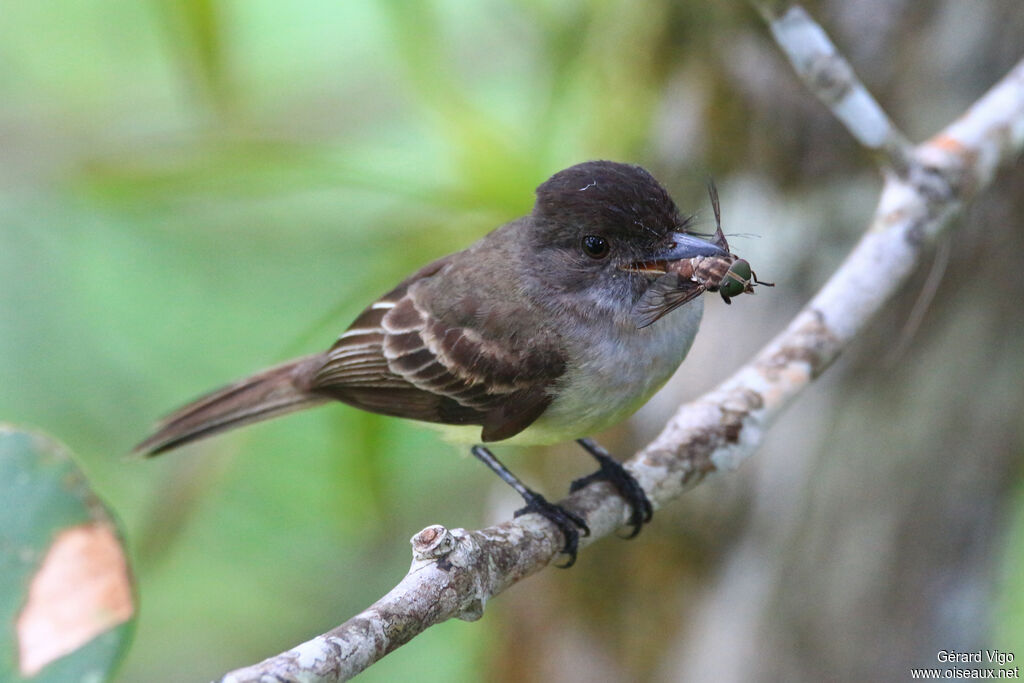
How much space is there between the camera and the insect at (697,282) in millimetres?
2148

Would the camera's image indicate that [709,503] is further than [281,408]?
Yes

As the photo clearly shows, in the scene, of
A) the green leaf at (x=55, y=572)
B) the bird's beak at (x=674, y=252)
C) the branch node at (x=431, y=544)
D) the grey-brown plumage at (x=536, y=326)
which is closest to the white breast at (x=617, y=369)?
the grey-brown plumage at (x=536, y=326)

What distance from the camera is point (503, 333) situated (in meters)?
2.63

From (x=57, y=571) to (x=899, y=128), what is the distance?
2793mm

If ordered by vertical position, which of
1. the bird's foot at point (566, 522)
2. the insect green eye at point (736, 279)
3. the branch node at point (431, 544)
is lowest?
the branch node at point (431, 544)

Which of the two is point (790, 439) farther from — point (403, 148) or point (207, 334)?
point (207, 334)

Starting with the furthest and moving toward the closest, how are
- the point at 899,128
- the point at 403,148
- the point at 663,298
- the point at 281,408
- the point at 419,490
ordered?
the point at 403,148
the point at 419,490
the point at 899,128
the point at 281,408
the point at 663,298

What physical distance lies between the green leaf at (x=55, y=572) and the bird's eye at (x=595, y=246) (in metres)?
1.22

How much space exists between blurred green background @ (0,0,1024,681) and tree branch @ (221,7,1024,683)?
688 millimetres

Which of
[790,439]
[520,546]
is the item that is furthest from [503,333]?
[790,439]

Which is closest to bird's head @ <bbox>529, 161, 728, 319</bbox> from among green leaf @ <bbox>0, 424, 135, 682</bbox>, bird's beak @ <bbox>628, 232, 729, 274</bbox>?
bird's beak @ <bbox>628, 232, 729, 274</bbox>

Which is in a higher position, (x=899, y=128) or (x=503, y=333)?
(x=899, y=128)

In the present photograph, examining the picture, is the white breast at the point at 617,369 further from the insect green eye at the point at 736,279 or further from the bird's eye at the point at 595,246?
the insect green eye at the point at 736,279

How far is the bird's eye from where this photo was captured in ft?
8.20
